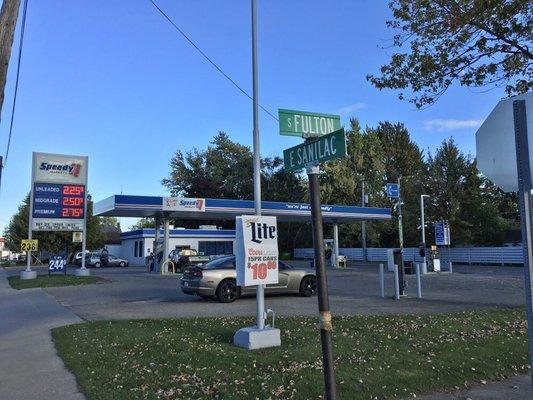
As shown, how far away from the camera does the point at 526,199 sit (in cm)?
379

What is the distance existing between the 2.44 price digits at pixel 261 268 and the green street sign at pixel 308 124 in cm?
368

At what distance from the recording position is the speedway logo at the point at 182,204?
3378 centimetres

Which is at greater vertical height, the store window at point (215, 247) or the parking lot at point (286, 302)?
the store window at point (215, 247)

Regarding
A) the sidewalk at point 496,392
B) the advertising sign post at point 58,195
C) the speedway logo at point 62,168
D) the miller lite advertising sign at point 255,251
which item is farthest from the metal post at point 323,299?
the speedway logo at point 62,168

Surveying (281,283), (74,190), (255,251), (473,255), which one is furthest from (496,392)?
(473,255)

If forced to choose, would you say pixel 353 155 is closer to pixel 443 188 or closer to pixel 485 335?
pixel 443 188

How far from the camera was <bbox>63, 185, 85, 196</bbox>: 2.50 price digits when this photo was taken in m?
32.1

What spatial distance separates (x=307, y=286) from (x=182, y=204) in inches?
701

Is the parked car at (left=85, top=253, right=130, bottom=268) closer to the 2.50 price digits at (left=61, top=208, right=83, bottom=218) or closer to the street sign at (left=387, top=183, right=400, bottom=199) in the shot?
the 2.50 price digits at (left=61, top=208, right=83, bottom=218)

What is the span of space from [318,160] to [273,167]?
6332 centimetres

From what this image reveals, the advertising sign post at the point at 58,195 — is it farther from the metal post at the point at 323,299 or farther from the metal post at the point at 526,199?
the metal post at the point at 526,199

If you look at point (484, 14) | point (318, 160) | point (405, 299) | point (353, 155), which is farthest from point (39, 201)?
point (353, 155)

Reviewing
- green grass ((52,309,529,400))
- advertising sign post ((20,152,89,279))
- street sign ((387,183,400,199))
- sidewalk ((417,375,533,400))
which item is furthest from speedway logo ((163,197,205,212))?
sidewalk ((417,375,533,400))

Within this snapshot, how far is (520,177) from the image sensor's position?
379cm
